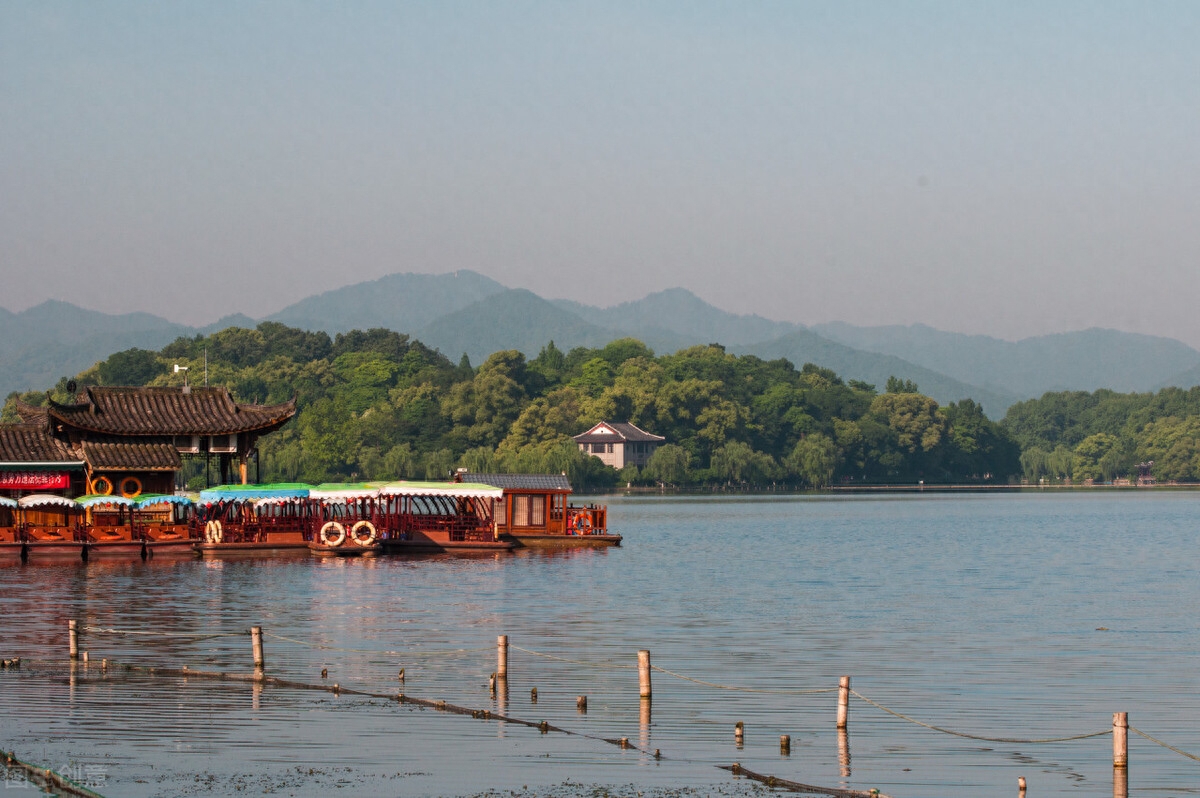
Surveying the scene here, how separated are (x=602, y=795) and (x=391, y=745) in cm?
416

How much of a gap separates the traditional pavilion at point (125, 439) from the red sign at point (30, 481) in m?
0.04

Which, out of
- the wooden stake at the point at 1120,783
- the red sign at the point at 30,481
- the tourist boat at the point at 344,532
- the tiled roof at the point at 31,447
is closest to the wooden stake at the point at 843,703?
the wooden stake at the point at 1120,783

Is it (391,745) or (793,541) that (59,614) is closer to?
(391,745)

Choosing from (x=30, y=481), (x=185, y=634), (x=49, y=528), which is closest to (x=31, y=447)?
(x=30, y=481)

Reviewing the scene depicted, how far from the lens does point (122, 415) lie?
6769 cm

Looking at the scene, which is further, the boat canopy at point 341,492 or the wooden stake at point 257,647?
the boat canopy at point 341,492

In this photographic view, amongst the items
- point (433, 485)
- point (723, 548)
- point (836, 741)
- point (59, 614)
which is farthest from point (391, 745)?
point (723, 548)

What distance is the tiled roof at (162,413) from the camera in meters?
66.6

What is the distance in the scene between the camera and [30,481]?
63875 millimetres

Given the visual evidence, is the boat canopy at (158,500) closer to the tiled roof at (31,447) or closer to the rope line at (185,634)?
the tiled roof at (31,447)

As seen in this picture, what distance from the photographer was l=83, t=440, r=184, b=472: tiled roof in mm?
64875

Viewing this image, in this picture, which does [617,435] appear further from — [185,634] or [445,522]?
[185,634]

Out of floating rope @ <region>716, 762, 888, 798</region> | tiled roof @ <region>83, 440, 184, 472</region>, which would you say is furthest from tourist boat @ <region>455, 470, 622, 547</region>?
floating rope @ <region>716, 762, 888, 798</region>

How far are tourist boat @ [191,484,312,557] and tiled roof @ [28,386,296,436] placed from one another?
3.71 metres
